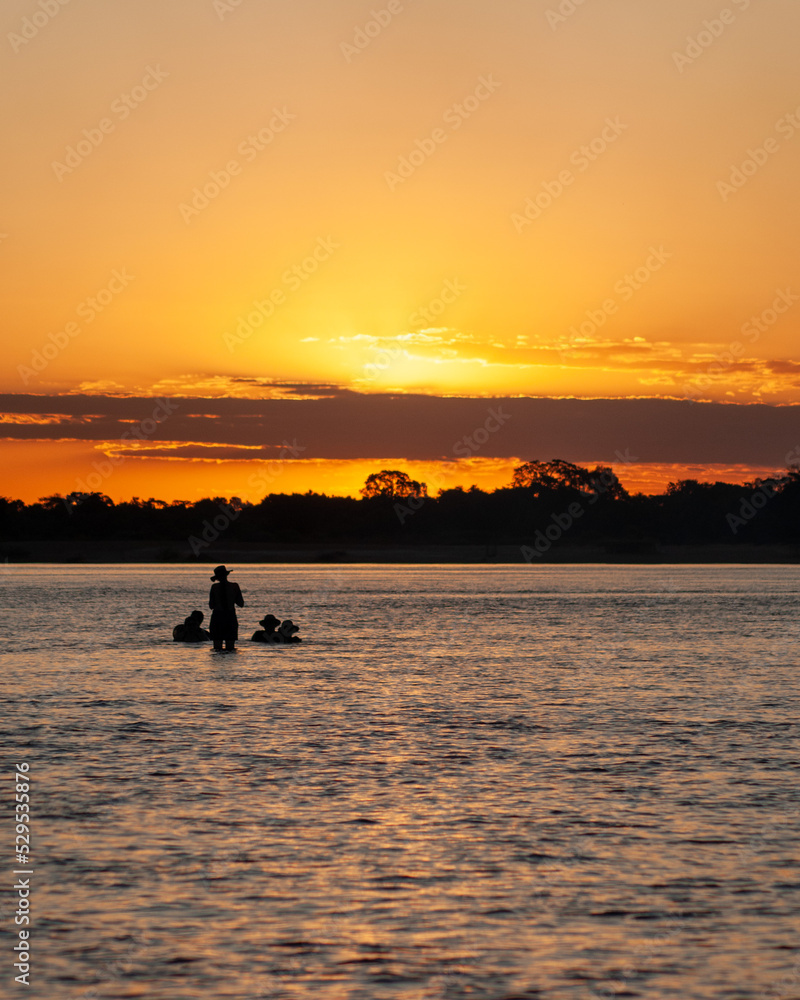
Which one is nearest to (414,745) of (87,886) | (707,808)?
(707,808)

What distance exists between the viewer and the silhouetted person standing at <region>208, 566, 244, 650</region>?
113 ft

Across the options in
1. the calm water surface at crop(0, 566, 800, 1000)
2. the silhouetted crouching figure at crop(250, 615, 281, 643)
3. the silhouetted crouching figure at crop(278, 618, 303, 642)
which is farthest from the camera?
the silhouetted crouching figure at crop(278, 618, 303, 642)

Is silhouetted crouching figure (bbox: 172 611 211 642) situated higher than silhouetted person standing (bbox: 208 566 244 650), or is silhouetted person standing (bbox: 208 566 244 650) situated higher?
silhouetted person standing (bbox: 208 566 244 650)

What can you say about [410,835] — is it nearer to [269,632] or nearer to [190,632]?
[269,632]

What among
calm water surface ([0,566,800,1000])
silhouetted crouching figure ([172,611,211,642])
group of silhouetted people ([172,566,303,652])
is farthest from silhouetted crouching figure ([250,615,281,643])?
calm water surface ([0,566,800,1000])

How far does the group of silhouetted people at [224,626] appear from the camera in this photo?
34406mm

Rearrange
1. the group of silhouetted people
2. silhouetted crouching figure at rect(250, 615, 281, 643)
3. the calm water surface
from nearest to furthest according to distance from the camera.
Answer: the calm water surface < the group of silhouetted people < silhouetted crouching figure at rect(250, 615, 281, 643)

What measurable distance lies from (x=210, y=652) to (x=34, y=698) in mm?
13509

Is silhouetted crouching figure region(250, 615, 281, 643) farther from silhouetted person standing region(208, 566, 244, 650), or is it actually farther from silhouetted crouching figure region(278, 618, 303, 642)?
silhouetted person standing region(208, 566, 244, 650)

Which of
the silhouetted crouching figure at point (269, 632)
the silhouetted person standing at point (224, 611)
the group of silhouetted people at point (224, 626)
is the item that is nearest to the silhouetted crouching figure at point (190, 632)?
the group of silhouetted people at point (224, 626)

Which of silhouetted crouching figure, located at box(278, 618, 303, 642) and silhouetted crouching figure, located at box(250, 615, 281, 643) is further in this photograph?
silhouetted crouching figure, located at box(278, 618, 303, 642)

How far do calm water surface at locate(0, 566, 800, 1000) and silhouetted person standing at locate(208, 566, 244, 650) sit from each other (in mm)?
4364

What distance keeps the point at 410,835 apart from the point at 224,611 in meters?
24.7

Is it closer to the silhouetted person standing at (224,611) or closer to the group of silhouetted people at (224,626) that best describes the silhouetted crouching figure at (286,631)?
the group of silhouetted people at (224,626)
